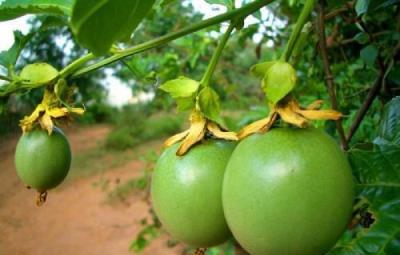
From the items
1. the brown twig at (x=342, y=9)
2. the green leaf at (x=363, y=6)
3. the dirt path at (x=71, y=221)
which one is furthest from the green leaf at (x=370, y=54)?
the dirt path at (x=71, y=221)

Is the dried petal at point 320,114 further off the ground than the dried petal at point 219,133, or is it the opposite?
the dried petal at point 320,114

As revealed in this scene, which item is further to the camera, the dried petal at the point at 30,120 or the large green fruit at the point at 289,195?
the dried petal at the point at 30,120

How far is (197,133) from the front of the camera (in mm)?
748

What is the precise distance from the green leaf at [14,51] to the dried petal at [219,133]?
1.45ft

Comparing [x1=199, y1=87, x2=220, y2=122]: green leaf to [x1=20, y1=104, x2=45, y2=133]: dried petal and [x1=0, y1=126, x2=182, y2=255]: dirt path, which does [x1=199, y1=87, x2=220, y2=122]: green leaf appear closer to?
[x1=20, y1=104, x2=45, y2=133]: dried petal

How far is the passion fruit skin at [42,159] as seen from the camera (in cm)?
90

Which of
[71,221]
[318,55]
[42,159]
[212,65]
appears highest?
[212,65]

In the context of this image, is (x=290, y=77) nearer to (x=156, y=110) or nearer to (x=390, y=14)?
(x=390, y=14)

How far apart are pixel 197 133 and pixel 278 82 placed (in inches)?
6.0

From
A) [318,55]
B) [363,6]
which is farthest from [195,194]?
[318,55]

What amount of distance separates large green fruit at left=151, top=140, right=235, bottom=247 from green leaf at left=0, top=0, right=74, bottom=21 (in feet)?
1.14

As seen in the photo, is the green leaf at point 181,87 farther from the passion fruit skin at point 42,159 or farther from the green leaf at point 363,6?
the green leaf at point 363,6

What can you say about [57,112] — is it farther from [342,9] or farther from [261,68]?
[342,9]

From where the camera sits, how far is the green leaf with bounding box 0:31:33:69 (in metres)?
0.98
